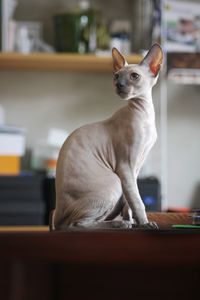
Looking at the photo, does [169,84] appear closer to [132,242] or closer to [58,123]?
[58,123]

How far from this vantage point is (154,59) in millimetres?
906

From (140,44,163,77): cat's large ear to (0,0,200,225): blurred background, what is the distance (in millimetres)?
1484

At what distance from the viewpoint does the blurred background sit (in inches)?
95.2

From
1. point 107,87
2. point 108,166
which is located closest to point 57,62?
point 107,87

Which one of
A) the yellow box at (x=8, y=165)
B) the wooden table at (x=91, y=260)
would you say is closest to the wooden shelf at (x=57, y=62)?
the yellow box at (x=8, y=165)

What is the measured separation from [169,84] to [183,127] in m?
0.21

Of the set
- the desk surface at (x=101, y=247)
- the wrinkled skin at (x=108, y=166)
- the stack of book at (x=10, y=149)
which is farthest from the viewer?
the stack of book at (x=10, y=149)

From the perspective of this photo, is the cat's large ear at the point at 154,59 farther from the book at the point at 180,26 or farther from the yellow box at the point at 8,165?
the book at the point at 180,26

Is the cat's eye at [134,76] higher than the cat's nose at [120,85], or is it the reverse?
the cat's eye at [134,76]

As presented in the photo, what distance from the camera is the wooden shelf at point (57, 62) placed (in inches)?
89.0

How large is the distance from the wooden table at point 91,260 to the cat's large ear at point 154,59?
389 mm

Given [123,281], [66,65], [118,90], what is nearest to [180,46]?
[66,65]

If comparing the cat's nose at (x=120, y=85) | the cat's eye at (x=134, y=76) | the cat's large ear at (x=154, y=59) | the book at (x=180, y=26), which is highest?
the book at (x=180, y=26)

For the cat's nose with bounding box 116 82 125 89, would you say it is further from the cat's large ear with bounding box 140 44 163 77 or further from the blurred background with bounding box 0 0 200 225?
the blurred background with bounding box 0 0 200 225
